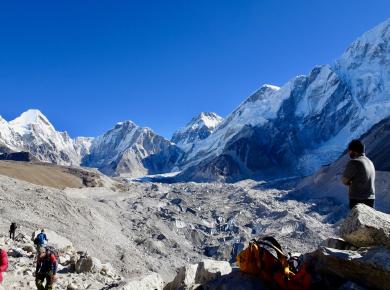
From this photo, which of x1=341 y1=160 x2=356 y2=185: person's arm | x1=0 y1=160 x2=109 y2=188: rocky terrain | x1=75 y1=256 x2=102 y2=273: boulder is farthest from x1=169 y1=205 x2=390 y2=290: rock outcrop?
x1=0 y1=160 x2=109 y2=188: rocky terrain

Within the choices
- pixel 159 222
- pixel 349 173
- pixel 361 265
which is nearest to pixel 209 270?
pixel 349 173

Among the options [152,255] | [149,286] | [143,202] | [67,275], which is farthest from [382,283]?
[143,202]

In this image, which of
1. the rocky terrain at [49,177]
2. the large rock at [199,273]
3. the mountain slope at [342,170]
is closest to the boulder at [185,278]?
the large rock at [199,273]

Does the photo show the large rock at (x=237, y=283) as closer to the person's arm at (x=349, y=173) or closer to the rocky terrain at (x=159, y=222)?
the person's arm at (x=349, y=173)

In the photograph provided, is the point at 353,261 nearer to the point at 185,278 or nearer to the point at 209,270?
the point at 209,270

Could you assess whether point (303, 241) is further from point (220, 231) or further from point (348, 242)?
point (348, 242)

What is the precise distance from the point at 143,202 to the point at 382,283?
3113 inches

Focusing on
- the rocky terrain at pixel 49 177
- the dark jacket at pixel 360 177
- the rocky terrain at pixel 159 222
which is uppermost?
the rocky terrain at pixel 49 177

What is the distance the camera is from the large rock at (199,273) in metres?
9.49

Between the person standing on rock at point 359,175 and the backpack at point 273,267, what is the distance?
1508mm

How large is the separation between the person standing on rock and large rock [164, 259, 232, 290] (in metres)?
2.86

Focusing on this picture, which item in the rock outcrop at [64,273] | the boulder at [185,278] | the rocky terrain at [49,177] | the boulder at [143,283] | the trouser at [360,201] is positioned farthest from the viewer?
the rocky terrain at [49,177]

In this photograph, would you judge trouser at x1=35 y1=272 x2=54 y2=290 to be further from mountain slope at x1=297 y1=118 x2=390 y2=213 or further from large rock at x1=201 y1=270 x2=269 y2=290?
mountain slope at x1=297 y1=118 x2=390 y2=213

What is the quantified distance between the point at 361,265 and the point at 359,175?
1.72 m
